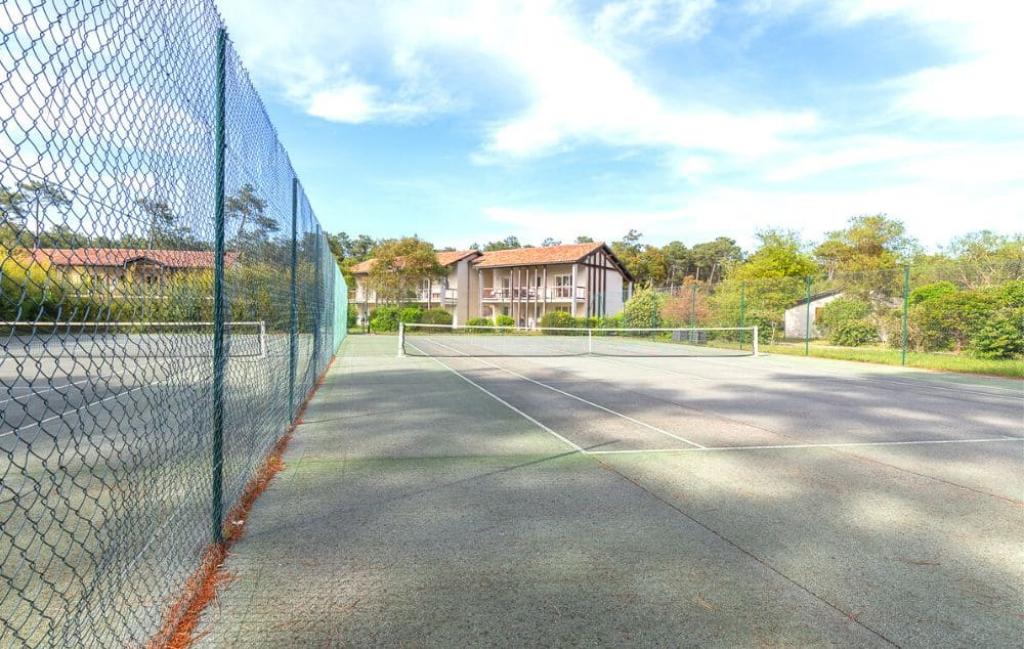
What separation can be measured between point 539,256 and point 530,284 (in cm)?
263

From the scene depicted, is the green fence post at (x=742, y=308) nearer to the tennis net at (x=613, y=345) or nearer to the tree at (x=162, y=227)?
the tennis net at (x=613, y=345)

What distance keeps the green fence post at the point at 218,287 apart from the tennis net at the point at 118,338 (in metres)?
0.07

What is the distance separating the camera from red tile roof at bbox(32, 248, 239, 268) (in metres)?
1.69

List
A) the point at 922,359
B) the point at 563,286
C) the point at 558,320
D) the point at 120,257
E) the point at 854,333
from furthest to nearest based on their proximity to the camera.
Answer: the point at 563,286, the point at 558,320, the point at 854,333, the point at 922,359, the point at 120,257

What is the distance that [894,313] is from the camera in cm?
2186

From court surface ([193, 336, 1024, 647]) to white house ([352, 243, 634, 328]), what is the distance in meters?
36.8

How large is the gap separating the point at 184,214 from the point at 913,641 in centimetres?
370

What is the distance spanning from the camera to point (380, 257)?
42875mm

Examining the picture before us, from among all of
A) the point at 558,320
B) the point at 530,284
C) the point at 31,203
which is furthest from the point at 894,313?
the point at 530,284

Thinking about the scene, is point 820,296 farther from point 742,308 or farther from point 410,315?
point 410,315

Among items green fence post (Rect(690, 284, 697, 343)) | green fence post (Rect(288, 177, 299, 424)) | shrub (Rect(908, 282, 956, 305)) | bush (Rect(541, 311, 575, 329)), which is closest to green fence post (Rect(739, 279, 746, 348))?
green fence post (Rect(690, 284, 697, 343))

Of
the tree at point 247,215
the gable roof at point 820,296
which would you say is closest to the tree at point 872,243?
the gable roof at point 820,296

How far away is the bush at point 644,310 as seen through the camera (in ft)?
107

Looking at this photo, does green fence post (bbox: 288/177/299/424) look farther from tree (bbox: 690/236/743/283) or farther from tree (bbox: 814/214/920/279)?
tree (bbox: 690/236/743/283)
